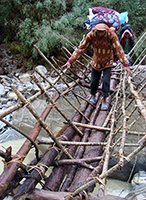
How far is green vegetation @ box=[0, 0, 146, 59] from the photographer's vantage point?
487 cm

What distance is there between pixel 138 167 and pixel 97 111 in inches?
38.7

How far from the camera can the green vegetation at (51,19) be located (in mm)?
4871

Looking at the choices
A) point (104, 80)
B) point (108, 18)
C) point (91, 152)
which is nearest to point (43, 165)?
point (91, 152)

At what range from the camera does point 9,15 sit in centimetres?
554

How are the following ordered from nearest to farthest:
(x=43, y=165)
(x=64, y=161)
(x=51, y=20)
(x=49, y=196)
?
(x=49, y=196)
(x=43, y=165)
(x=64, y=161)
(x=51, y=20)

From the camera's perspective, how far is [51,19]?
16.6ft

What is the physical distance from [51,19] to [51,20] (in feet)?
0.16

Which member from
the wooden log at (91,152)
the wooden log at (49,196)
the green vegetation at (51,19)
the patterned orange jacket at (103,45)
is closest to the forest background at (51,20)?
the green vegetation at (51,19)

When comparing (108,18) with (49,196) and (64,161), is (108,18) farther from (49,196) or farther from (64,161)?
(49,196)

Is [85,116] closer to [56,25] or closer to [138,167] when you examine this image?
[138,167]

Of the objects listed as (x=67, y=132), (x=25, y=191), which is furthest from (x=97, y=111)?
(x=25, y=191)

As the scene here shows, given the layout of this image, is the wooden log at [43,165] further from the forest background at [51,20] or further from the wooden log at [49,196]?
the forest background at [51,20]

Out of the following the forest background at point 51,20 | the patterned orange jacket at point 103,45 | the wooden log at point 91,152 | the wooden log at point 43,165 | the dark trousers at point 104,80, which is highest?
the forest background at point 51,20

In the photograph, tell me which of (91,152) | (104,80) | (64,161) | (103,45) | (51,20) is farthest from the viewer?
(51,20)
